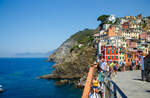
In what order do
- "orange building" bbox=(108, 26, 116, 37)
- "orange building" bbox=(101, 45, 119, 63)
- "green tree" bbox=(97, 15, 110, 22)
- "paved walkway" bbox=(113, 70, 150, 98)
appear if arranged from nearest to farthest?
"paved walkway" bbox=(113, 70, 150, 98) → "orange building" bbox=(101, 45, 119, 63) → "orange building" bbox=(108, 26, 116, 37) → "green tree" bbox=(97, 15, 110, 22)

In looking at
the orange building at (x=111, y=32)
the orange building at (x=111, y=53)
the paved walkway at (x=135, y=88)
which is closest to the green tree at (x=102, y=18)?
the orange building at (x=111, y=32)

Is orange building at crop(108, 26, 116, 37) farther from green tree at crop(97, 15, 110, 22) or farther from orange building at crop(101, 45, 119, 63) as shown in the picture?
green tree at crop(97, 15, 110, 22)

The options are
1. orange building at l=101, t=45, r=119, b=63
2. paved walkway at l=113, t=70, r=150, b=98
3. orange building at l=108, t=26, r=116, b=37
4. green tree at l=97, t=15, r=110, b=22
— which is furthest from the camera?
green tree at l=97, t=15, r=110, b=22

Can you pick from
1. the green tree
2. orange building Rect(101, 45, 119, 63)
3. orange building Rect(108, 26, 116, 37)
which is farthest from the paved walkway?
the green tree

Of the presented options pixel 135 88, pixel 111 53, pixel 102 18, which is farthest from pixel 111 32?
pixel 135 88

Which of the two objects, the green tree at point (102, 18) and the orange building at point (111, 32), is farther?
the green tree at point (102, 18)

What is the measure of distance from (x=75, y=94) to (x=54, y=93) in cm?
595

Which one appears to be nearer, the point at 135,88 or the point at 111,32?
the point at 135,88

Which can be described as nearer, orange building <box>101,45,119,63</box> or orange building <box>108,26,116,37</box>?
orange building <box>101,45,119,63</box>

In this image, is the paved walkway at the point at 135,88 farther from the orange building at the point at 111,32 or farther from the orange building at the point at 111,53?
the orange building at the point at 111,32

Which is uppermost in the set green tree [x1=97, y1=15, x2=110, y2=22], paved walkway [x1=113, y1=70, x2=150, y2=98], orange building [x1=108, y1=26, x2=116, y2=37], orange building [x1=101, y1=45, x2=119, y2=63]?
green tree [x1=97, y1=15, x2=110, y2=22]

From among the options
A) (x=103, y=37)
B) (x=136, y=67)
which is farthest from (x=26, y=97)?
(x=103, y=37)

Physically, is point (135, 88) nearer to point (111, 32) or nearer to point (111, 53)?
point (111, 53)

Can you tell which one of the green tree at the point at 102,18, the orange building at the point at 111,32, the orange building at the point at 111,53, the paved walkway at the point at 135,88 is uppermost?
the green tree at the point at 102,18
